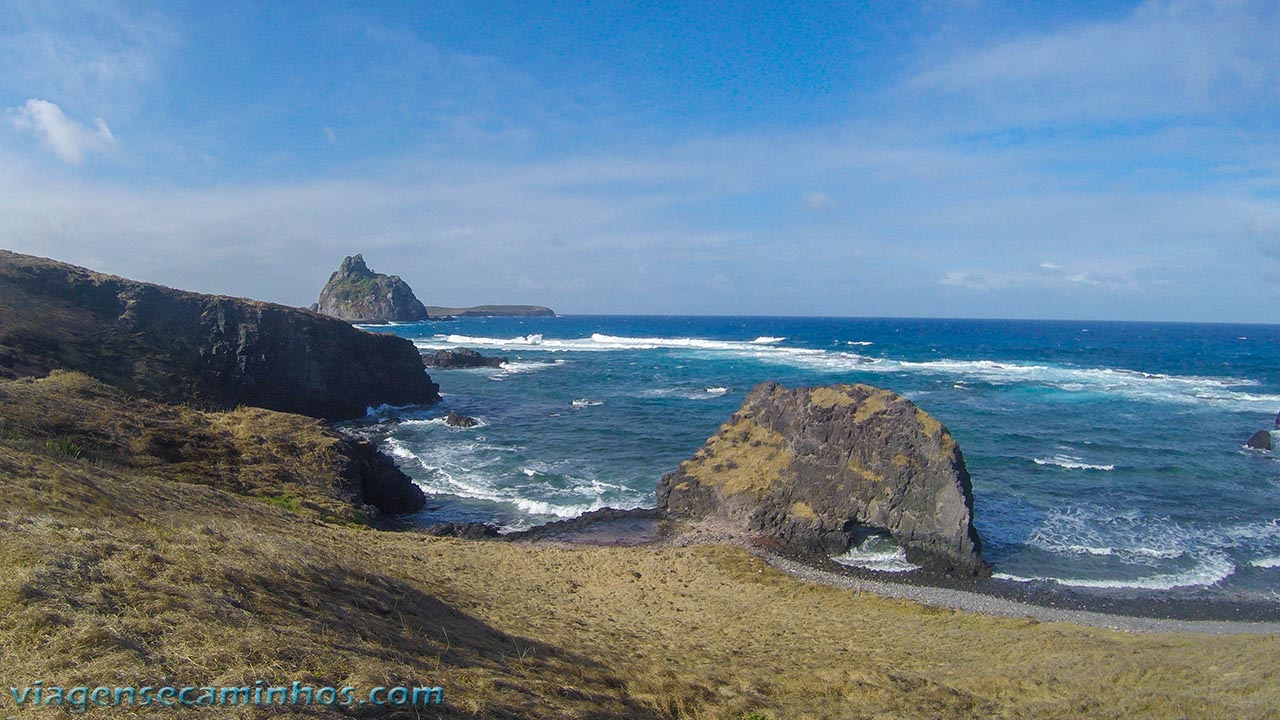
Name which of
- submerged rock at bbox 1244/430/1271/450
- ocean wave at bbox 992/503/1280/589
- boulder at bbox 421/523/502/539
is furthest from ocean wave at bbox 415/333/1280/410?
boulder at bbox 421/523/502/539

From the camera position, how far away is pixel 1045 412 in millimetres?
45281

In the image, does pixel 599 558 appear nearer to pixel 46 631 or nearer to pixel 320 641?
pixel 320 641

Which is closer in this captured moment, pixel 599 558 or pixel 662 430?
pixel 599 558

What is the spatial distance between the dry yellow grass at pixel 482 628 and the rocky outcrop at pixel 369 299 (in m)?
154

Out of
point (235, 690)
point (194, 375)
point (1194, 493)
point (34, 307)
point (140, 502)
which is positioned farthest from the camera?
point (194, 375)

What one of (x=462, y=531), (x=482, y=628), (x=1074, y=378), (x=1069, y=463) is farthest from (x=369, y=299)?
(x=482, y=628)

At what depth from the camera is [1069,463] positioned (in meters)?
31.6

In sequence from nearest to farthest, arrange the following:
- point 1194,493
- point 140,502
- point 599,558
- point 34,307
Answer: point 140,502, point 599,558, point 1194,493, point 34,307

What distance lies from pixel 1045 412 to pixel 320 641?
49155 mm

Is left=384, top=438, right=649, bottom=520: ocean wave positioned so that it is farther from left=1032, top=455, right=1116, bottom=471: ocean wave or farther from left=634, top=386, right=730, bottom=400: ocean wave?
left=634, top=386, right=730, bottom=400: ocean wave

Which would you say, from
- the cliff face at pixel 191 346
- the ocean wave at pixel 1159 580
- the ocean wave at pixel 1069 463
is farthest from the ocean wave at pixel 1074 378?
the cliff face at pixel 191 346

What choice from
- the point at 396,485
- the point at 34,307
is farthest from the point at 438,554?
the point at 34,307

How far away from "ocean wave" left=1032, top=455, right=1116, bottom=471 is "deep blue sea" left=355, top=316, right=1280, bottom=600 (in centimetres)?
17

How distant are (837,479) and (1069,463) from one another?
1663cm
